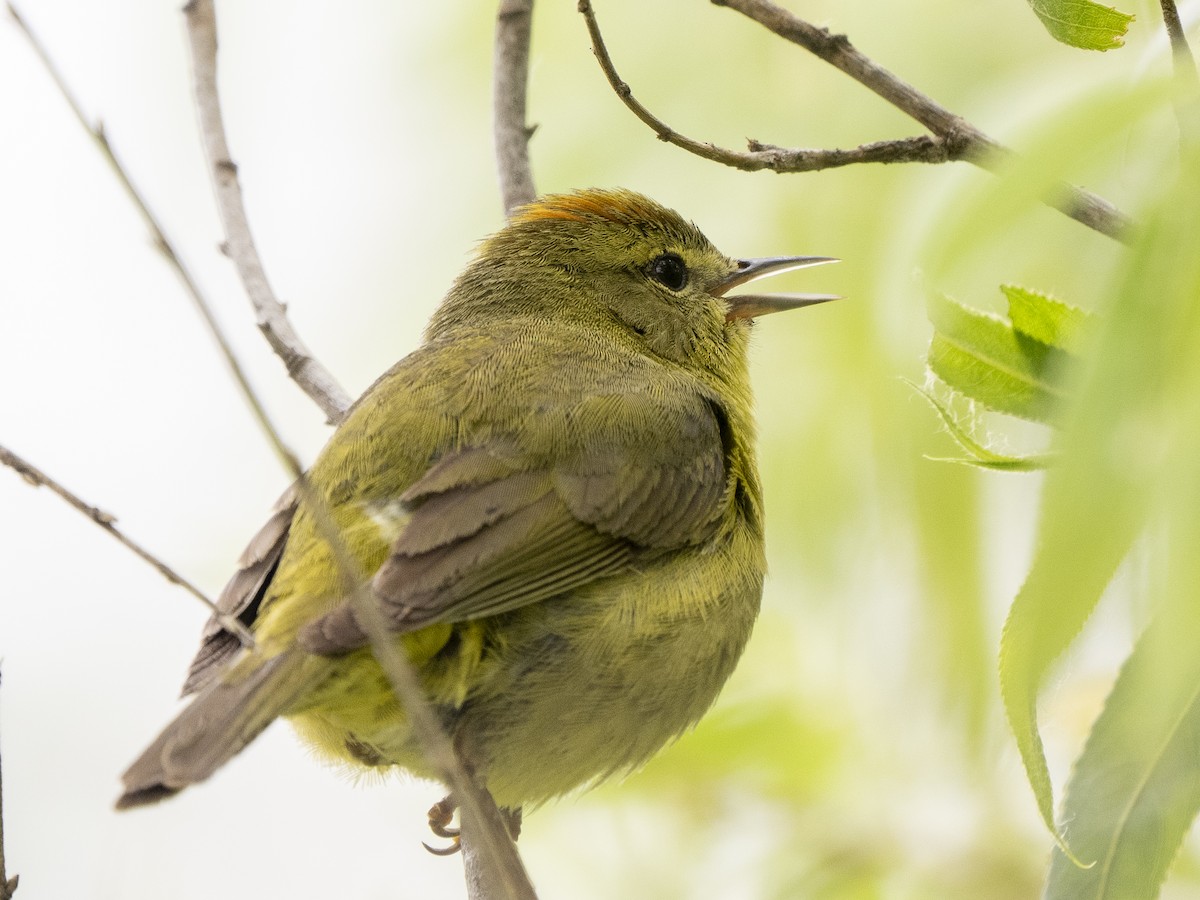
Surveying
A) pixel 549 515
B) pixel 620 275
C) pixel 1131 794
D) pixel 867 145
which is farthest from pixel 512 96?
pixel 1131 794

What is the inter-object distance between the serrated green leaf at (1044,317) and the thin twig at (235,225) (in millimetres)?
2000

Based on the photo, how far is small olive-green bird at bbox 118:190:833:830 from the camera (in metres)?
2.65

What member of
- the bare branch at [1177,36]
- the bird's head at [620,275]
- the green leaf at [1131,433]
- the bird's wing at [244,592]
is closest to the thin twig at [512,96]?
the bird's head at [620,275]

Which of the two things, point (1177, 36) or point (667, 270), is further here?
point (667, 270)

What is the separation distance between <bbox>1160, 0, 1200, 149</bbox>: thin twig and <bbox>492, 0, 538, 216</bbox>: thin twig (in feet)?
7.90

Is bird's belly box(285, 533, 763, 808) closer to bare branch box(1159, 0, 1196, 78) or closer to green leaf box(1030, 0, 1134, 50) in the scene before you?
green leaf box(1030, 0, 1134, 50)

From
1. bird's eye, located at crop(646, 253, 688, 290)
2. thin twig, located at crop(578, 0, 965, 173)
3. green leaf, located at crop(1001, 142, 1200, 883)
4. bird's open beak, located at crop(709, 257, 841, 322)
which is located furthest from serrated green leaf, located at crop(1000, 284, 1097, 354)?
bird's eye, located at crop(646, 253, 688, 290)

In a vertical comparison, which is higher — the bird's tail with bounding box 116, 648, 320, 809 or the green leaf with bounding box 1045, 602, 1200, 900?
the bird's tail with bounding box 116, 648, 320, 809

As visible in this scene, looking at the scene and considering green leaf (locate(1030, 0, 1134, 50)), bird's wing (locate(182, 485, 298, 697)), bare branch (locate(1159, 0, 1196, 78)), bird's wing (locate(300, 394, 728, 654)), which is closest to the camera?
bare branch (locate(1159, 0, 1196, 78))

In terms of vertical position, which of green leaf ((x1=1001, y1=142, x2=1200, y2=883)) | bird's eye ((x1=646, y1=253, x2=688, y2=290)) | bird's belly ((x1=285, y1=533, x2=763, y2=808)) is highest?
green leaf ((x1=1001, y1=142, x2=1200, y2=883))

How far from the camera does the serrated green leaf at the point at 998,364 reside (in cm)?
245

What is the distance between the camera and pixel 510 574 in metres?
2.87

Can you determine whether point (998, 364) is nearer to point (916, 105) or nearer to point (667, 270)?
point (916, 105)

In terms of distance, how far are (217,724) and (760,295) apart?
7.18ft
